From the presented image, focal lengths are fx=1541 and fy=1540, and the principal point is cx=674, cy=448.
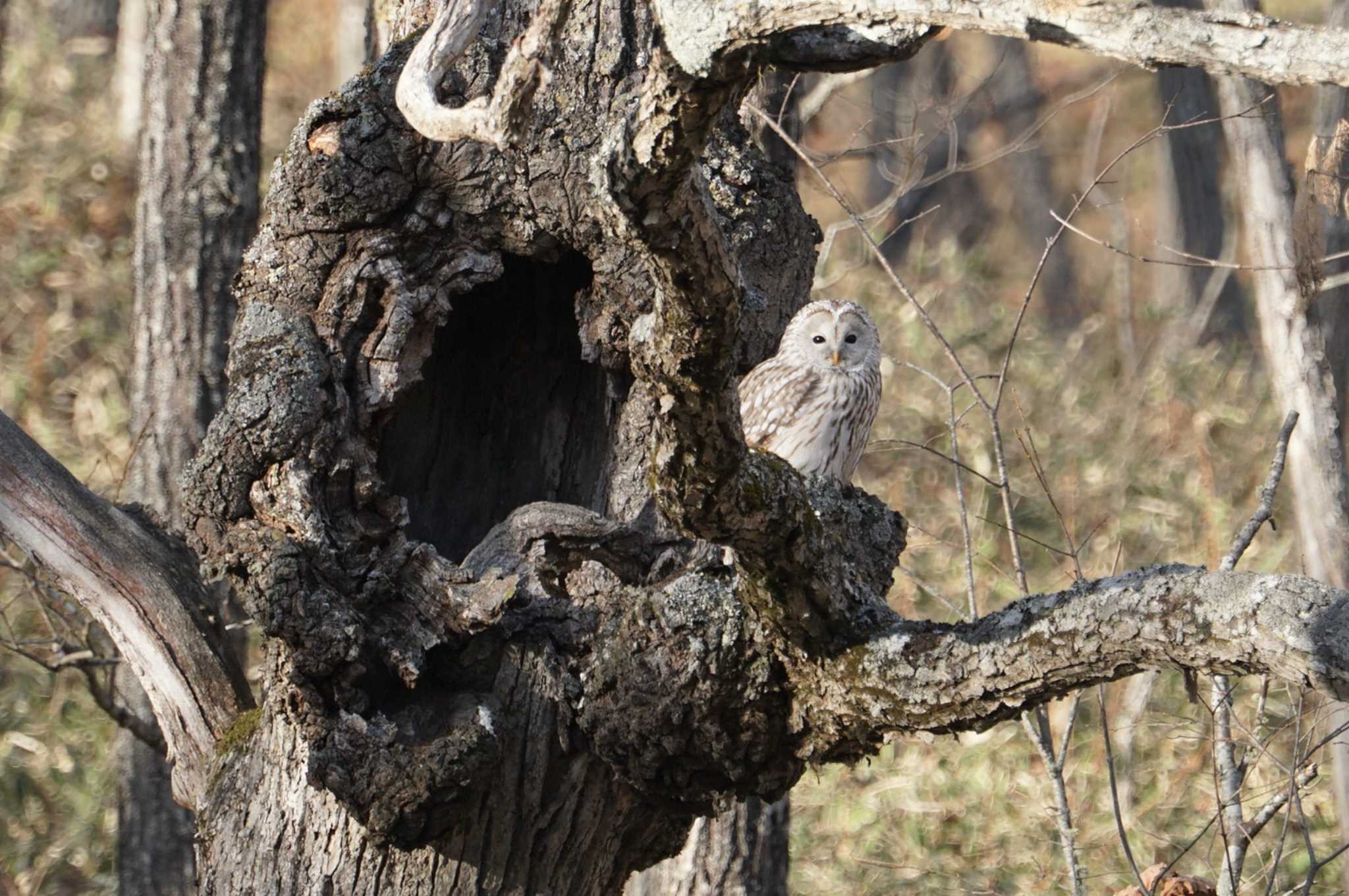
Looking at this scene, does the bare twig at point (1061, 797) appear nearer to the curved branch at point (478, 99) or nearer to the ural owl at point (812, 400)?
the ural owl at point (812, 400)

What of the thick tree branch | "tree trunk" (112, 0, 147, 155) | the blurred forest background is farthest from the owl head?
"tree trunk" (112, 0, 147, 155)

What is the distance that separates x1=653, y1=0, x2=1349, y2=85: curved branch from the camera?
1774mm

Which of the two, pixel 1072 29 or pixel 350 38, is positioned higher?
pixel 350 38

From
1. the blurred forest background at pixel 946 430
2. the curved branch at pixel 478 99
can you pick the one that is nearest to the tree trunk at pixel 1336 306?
the blurred forest background at pixel 946 430

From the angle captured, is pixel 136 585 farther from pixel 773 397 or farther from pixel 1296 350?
pixel 1296 350

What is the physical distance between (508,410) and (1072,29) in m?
2.48

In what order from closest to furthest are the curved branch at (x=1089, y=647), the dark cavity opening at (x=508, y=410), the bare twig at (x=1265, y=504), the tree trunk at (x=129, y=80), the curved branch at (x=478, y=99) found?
the curved branch at (x=478, y=99) < the curved branch at (x=1089, y=647) < the bare twig at (x=1265, y=504) < the dark cavity opening at (x=508, y=410) < the tree trunk at (x=129, y=80)

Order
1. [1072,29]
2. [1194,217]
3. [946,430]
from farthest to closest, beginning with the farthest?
[1194,217], [946,430], [1072,29]

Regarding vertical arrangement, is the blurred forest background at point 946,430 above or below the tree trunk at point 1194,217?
below

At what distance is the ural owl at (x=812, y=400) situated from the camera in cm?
472

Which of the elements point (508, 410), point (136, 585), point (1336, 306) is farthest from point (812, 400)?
point (1336, 306)

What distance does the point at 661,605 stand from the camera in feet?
11.1

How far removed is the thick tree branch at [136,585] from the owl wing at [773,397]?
1748 millimetres

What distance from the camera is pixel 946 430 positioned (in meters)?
7.46
